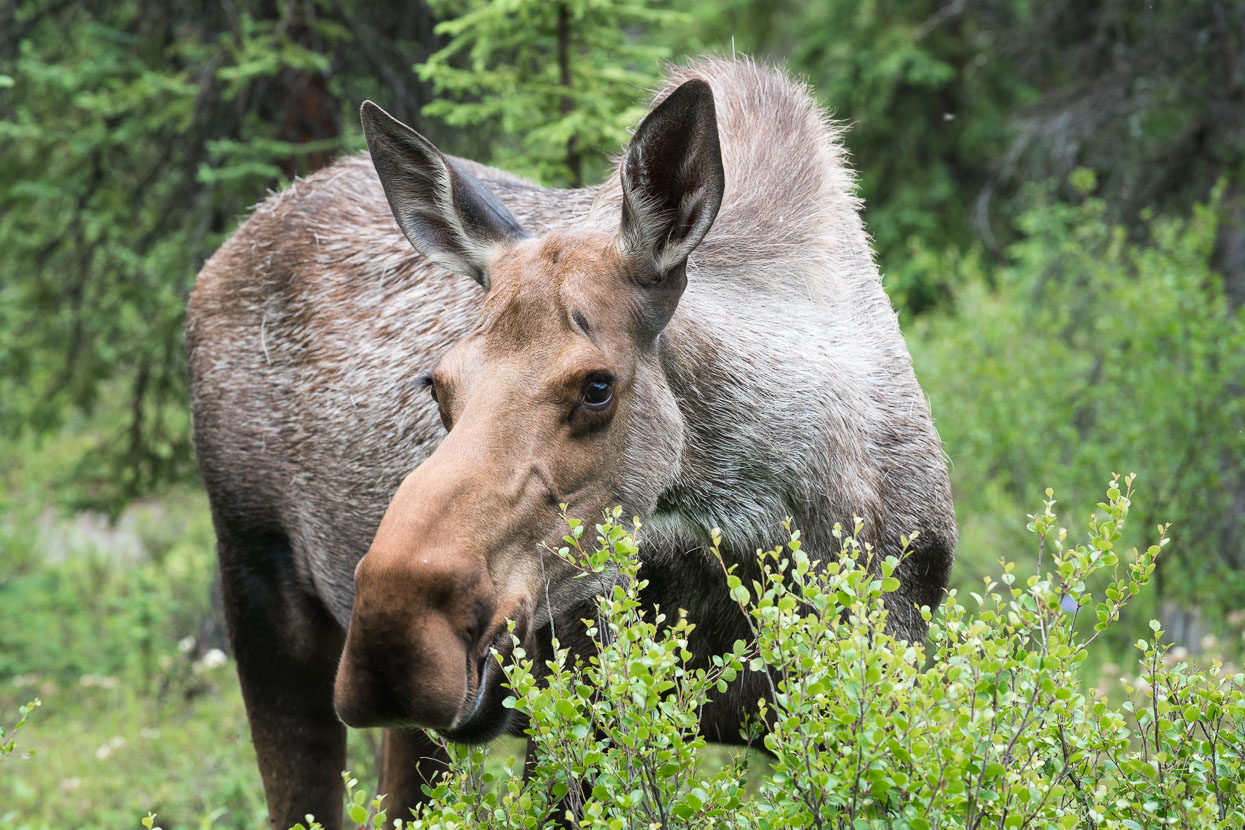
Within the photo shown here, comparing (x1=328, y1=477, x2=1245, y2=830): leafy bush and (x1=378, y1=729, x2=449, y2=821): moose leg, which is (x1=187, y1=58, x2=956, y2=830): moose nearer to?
(x1=378, y1=729, x2=449, y2=821): moose leg

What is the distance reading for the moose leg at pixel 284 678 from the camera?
536cm

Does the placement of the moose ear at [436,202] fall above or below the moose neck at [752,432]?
above

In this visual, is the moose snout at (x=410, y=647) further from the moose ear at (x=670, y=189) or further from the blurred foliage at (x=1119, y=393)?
the blurred foliage at (x=1119, y=393)

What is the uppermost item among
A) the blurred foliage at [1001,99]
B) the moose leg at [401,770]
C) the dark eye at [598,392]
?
the dark eye at [598,392]

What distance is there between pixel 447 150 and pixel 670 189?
609 centimetres

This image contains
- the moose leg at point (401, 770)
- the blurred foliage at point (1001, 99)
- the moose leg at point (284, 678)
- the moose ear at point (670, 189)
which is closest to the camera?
the moose ear at point (670, 189)

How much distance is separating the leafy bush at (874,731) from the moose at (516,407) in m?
0.27

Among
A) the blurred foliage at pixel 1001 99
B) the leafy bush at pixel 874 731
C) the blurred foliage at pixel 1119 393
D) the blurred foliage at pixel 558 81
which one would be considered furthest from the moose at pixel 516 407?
the blurred foliage at pixel 1001 99

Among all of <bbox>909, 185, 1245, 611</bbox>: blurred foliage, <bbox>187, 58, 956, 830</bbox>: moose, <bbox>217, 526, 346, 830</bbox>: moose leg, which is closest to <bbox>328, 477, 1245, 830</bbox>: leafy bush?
<bbox>187, 58, 956, 830</bbox>: moose

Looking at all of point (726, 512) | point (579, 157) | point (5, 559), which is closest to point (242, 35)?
point (579, 157)

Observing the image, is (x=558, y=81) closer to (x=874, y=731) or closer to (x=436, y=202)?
(x=436, y=202)

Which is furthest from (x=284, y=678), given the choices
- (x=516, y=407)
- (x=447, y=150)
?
(x=447, y=150)

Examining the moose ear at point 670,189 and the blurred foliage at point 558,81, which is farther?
the blurred foliage at point 558,81

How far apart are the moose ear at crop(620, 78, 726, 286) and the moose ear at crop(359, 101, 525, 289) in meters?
0.50
